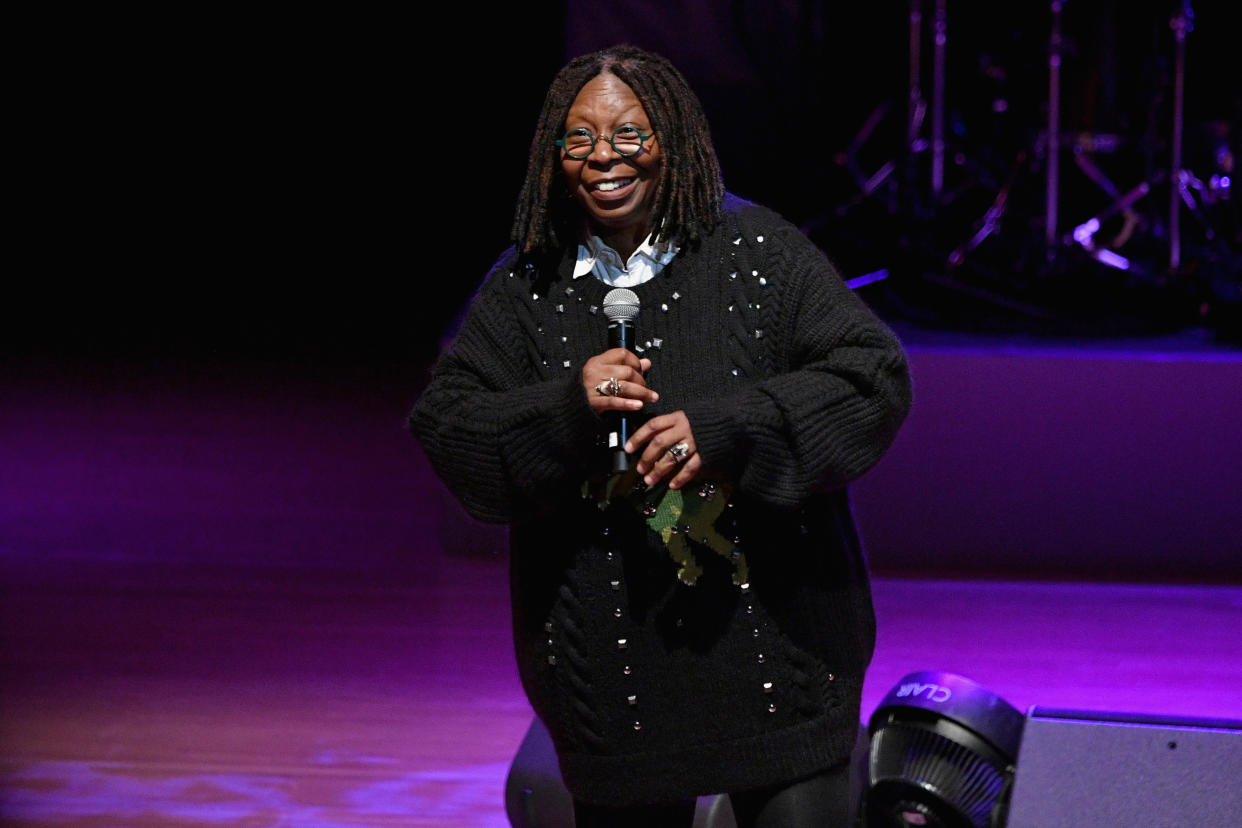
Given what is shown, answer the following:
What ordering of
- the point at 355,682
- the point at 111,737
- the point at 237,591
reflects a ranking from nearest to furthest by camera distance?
the point at 111,737
the point at 355,682
the point at 237,591

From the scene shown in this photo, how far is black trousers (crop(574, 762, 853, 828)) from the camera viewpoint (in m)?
1.85

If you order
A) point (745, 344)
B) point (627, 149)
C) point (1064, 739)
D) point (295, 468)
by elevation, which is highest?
point (627, 149)

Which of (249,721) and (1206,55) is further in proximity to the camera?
(1206,55)

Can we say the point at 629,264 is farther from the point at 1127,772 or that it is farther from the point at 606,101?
the point at 1127,772

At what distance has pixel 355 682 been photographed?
3734mm

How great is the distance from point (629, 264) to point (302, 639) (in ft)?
7.93

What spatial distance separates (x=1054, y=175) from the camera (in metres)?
6.39

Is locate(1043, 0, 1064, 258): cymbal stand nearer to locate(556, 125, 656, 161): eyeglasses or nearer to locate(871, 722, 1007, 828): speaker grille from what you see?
locate(871, 722, 1007, 828): speaker grille

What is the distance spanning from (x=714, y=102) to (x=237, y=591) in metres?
2.34

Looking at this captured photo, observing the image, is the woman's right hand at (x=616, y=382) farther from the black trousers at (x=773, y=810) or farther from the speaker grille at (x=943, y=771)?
the speaker grille at (x=943, y=771)

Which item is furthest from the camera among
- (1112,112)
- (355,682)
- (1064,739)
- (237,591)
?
(1112,112)

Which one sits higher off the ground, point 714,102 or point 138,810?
point 714,102

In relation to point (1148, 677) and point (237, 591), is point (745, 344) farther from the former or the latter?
point (237, 591)

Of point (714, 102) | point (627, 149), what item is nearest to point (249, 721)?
point (627, 149)
